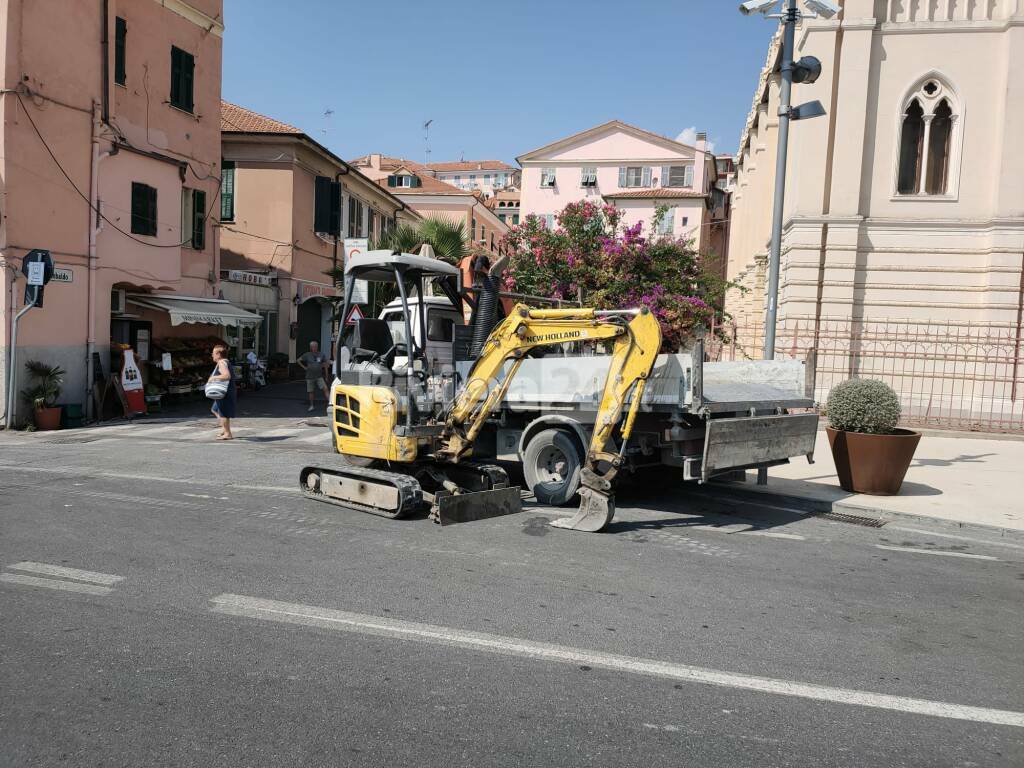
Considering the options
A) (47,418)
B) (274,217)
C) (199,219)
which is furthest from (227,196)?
(47,418)

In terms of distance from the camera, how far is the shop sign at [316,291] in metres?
27.6

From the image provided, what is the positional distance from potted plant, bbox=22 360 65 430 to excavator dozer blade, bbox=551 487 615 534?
40.3 feet

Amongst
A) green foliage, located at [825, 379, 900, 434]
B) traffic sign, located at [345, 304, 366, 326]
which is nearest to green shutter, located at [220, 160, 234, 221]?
traffic sign, located at [345, 304, 366, 326]

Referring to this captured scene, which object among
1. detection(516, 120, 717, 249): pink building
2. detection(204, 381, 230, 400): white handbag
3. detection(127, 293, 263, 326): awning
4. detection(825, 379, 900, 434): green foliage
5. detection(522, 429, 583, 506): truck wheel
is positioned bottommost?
detection(522, 429, 583, 506): truck wheel

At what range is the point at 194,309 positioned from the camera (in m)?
19.3

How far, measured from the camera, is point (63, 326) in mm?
16250

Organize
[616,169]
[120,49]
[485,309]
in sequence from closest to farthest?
[485,309], [120,49], [616,169]

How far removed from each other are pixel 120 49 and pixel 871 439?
17.4m

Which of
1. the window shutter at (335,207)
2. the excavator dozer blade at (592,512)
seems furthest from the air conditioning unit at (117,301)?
the excavator dozer blade at (592,512)

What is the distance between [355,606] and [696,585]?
2460 millimetres

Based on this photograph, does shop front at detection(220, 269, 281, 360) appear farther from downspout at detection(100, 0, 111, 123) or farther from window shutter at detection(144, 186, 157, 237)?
downspout at detection(100, 0, 111, 123)

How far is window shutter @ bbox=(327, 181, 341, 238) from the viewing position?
28.5 metres

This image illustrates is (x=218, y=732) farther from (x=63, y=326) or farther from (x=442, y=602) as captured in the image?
(x=63, y=326)

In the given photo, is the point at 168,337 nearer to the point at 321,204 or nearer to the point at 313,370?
the point at 313,370
